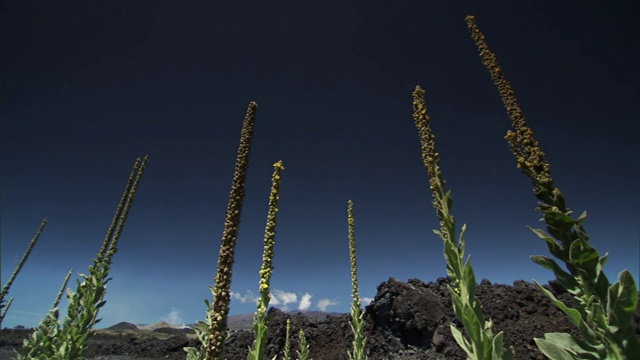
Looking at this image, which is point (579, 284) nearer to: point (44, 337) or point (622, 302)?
point (622, 302)

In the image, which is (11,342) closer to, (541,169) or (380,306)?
(380,306)

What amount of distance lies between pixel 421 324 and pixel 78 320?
1934 centimetres

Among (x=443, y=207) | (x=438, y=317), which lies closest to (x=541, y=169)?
(x=443, y=207)

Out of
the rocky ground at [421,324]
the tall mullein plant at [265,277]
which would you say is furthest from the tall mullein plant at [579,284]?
the rocky ground at [421,324]

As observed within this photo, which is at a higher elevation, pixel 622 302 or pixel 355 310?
pixel 355 310

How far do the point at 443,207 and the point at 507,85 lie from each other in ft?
8.95

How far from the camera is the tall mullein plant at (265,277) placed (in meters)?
4.47

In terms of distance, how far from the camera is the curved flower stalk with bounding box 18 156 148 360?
26.6ft

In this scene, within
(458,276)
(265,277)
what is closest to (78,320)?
(265,277)

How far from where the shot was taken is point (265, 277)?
16.1ft

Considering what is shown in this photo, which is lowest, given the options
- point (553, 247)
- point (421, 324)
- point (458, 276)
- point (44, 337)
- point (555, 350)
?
point (555, 350)

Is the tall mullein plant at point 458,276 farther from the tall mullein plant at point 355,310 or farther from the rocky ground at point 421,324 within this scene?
the rocky ground at point 421,324

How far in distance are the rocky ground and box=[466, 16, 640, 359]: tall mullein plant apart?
48.9ft

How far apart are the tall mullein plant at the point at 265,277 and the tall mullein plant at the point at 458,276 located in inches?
101
